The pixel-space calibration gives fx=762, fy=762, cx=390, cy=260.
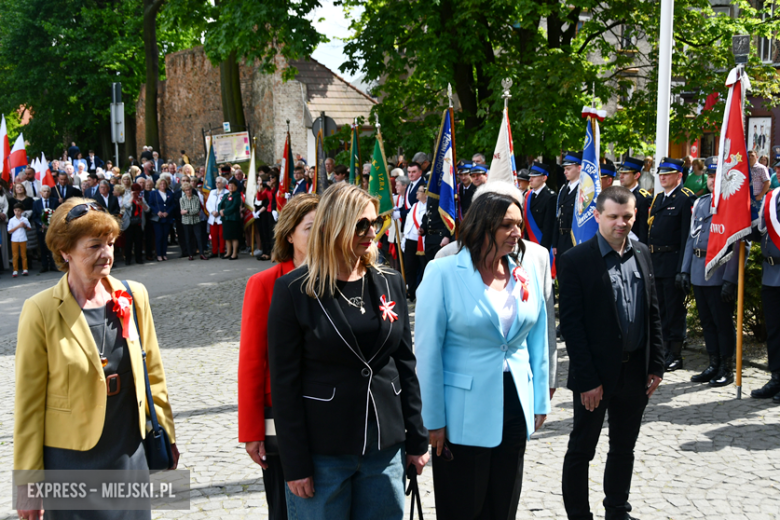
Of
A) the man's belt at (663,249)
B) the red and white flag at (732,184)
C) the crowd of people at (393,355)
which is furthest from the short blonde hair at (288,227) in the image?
the man's belt at (663,249)

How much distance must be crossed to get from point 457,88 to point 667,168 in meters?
7.36

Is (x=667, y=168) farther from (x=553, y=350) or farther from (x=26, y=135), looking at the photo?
(x=26, y=135)

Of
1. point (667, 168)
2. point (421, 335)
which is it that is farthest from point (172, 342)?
point (421, 335)

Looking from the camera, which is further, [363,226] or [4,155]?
[4,155]

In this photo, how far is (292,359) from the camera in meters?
2.80

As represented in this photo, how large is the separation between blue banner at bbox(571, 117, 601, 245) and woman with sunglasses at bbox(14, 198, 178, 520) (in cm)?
633

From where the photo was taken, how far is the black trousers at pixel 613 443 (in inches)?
165

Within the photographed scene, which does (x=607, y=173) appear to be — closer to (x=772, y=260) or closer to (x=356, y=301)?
(x=772, y=260)

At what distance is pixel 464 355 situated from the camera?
11.3 ft

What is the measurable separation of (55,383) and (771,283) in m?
6.18

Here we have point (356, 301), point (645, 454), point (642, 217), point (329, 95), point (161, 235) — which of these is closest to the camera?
point (356, 301)

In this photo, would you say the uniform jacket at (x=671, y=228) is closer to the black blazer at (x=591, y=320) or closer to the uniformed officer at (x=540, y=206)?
the uniformed officer at (x=540, y=206)

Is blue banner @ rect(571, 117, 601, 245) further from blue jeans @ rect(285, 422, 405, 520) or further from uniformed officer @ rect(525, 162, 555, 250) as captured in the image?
blue jeans @ rect(285, 422, 405, 520)

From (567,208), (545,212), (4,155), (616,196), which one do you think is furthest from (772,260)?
(4,155)
